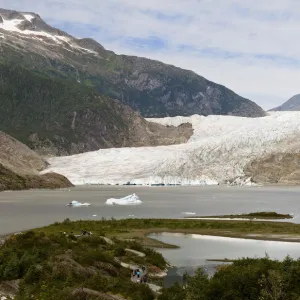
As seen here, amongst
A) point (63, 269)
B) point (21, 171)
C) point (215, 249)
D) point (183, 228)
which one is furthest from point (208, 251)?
point (21, 171)

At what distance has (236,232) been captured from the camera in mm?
52938

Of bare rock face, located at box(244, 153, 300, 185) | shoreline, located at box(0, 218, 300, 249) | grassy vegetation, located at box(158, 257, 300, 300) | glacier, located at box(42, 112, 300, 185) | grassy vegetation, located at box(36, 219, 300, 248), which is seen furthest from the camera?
bare rock face, located at box(244, 153, 300, 185)

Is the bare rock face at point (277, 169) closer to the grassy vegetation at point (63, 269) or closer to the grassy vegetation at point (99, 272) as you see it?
the grassy vegetation at point (99, 272)

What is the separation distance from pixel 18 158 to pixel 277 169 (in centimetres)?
8326

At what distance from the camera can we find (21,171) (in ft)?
552

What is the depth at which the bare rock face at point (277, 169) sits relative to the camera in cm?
17575

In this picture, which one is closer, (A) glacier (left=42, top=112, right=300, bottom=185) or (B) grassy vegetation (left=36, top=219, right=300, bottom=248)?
(B) grassy vegetation (left=36, top=219, right=300, bottom=248)

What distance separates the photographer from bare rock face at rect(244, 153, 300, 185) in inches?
6919

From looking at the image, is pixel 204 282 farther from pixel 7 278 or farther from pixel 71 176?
pixel 71 176

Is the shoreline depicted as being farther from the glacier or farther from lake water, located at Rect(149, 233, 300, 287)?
the glacier

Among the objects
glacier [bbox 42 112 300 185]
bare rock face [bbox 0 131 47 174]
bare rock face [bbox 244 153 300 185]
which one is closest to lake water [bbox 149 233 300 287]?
glacier [bbox 42 112 300 185]

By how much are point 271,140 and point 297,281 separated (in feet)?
514

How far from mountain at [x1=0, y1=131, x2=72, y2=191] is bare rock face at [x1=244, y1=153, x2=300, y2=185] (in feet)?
185

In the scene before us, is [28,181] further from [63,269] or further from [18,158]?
[63,269]
